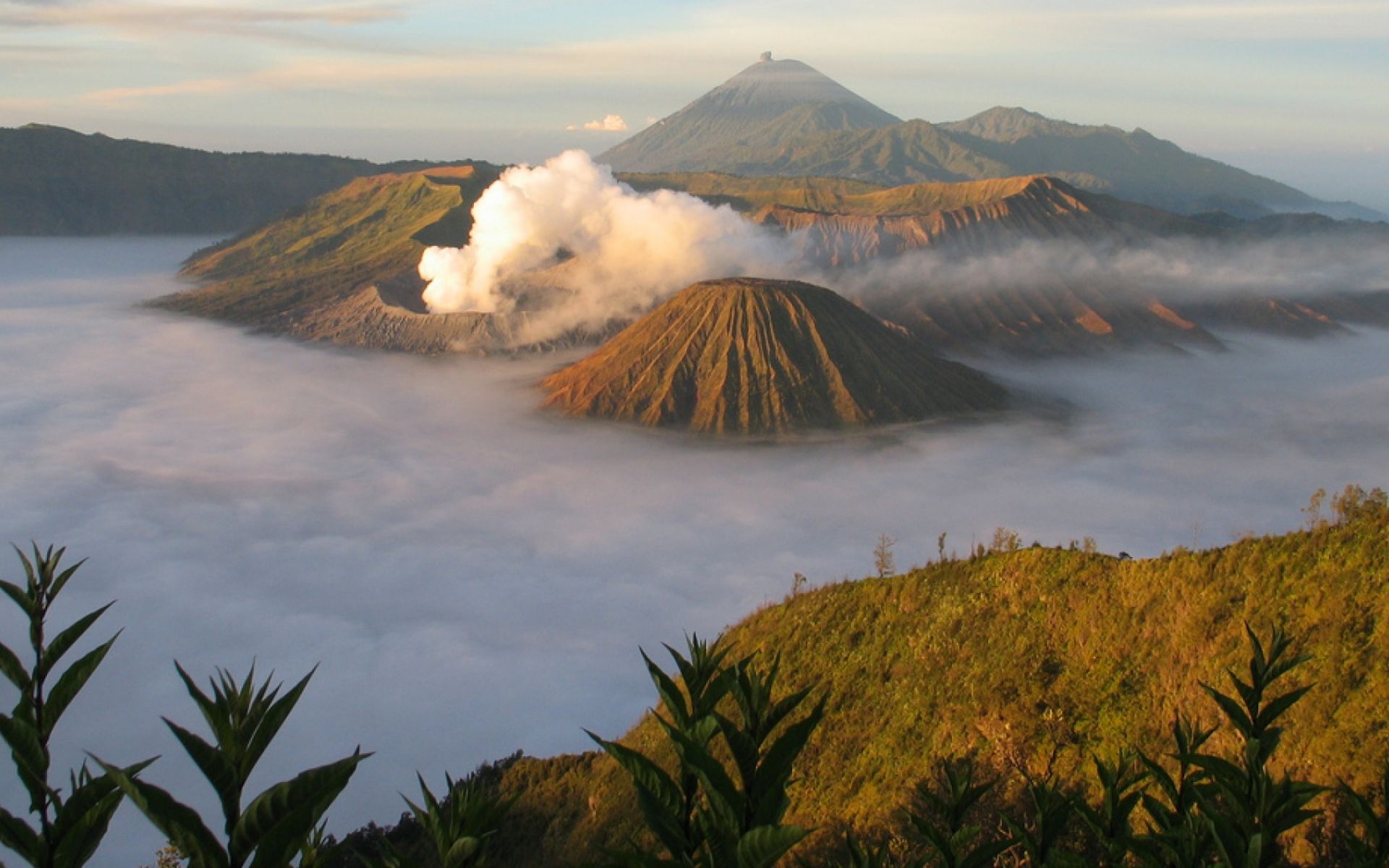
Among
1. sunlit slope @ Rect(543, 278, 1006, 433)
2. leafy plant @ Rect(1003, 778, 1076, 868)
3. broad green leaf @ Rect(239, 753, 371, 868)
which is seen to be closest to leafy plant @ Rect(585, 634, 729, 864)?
broad green leaf @ Rect(239, 753, 371, 868)

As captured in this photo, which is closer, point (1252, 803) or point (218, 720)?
point (218, 720)

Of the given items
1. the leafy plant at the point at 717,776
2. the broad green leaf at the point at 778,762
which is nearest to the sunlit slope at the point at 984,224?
the leafy plant at the point at 717,776

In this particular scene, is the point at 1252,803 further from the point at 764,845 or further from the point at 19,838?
the point at 19,838

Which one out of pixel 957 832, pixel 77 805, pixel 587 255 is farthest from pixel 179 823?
pixel 587 255

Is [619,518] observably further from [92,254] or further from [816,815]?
[92,254]

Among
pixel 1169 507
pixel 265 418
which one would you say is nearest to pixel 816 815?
pixel 1169 507

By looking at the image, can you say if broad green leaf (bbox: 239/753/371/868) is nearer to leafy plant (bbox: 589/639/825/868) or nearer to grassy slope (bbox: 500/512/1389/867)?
leafy plant (bbox: 589/639/825/868)
